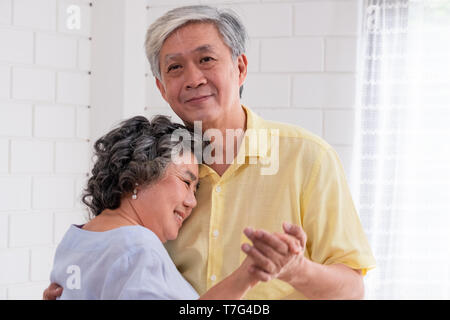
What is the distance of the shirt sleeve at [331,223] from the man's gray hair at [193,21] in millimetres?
190

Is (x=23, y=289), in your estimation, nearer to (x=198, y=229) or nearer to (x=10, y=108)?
(x=10, y=108)

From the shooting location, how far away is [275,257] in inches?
19.6

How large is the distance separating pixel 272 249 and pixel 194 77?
10.6 inches

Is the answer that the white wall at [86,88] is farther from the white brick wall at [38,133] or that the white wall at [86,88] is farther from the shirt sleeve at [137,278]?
the shirt sleeve at [137,278]

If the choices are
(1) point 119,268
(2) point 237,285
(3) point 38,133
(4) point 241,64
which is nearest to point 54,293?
(1) point 119,268

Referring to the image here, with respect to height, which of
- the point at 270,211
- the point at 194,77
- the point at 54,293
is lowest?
the point at 54,293

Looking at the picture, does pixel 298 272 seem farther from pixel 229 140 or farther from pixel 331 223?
pixel 229 140

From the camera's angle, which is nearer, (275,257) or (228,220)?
(275,257)

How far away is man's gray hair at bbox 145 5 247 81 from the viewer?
67 centimetres

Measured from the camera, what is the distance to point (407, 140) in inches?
46.4

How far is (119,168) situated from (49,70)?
0.57m
